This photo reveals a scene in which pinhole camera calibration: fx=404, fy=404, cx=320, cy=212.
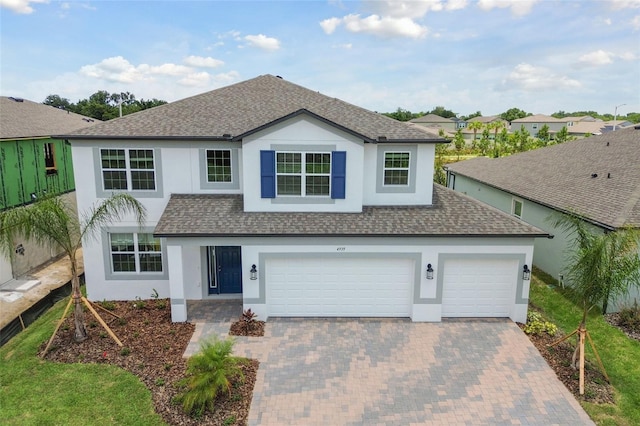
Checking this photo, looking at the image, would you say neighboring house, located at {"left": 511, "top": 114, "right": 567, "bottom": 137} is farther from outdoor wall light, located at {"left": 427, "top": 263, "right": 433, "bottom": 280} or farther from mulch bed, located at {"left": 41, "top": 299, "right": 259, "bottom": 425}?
mulch bed, located at {"left": 41, "top": 299, "right": 259, "bottom": 425}

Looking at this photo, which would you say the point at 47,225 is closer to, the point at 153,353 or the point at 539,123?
the point at 153,353

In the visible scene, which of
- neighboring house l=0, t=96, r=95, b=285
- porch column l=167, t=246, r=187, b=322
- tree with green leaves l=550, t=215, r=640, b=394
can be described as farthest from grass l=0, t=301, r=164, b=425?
tree with green leaves l=550, t=215, r=640, b=394

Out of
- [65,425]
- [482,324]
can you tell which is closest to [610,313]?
[482,324]

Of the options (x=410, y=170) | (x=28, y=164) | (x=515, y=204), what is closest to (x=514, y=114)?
(x=515, y=204)

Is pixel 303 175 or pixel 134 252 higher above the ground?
pixel 303 175

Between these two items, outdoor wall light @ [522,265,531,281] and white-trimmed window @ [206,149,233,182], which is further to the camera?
white-trimmed window @ [206,149,233,182]

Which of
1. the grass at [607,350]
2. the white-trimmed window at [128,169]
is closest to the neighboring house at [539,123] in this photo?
the grass at [607,350]
